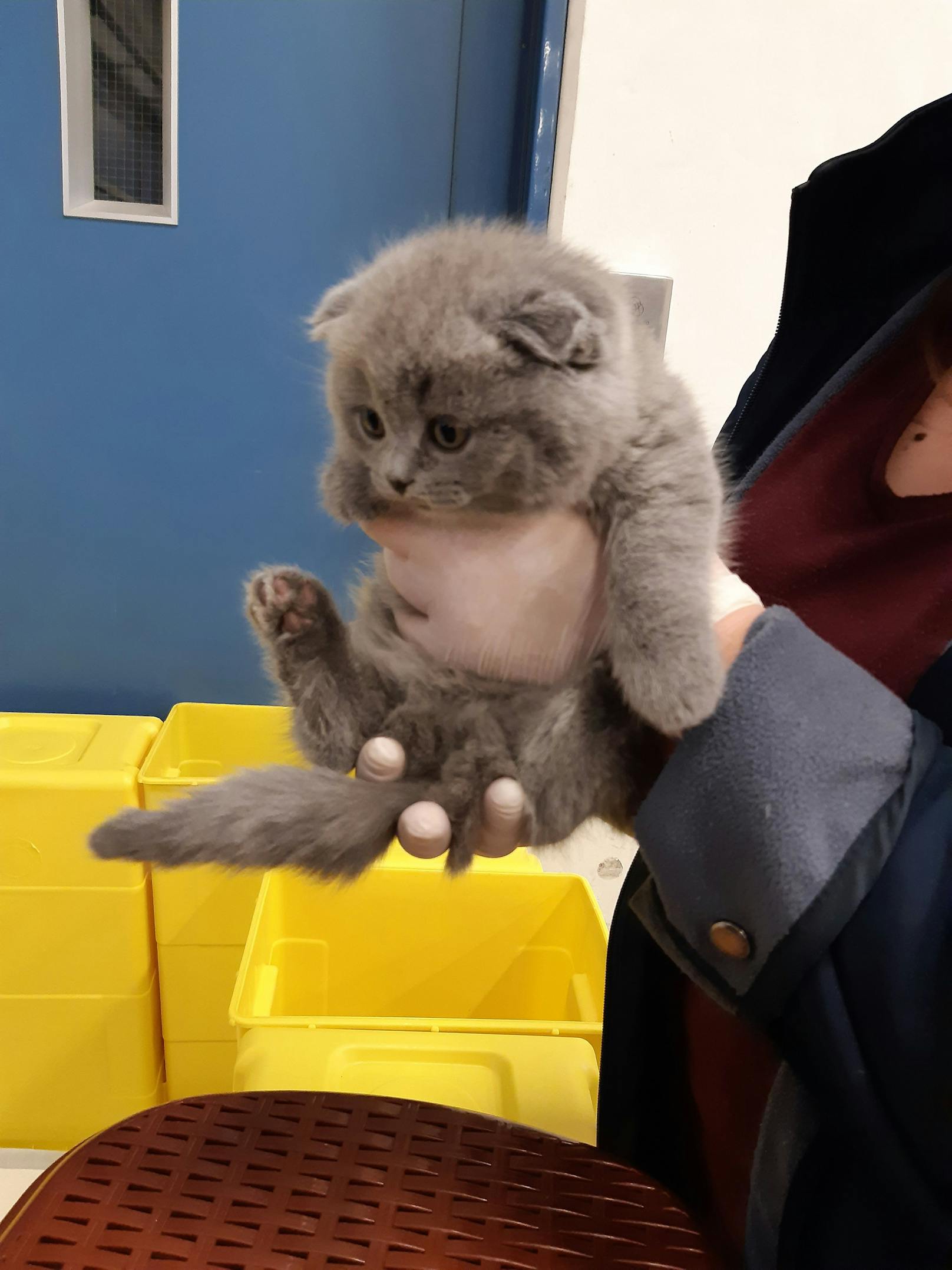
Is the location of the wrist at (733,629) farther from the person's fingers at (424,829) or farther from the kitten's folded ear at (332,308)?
the kitten's folded ear at (332,308)

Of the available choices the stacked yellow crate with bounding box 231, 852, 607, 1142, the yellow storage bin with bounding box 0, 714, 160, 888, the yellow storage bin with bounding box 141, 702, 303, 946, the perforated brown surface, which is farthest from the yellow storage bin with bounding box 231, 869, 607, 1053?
the perforated brown surface

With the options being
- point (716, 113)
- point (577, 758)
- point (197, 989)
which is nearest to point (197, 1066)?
point (197, 989)

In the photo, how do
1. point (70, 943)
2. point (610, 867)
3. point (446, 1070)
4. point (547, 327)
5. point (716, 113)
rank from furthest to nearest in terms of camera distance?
point (610, 867)
point (70, 943)
point (716, 113)
point (446, 1070)
point (547, 327)

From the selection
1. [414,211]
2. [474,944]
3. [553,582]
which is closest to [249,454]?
[414,211]

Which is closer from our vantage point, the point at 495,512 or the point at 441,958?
the point at 495,512

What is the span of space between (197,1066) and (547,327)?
173cm

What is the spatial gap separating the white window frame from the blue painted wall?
2 centimetres

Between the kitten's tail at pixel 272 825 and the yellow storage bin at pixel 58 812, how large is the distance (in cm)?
97

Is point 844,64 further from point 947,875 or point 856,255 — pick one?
point 947,875

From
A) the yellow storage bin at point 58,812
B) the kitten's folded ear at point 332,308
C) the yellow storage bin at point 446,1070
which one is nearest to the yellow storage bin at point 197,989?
the yellow storage bin at point 58,812

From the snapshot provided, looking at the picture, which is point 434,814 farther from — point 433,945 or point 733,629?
point 433,945

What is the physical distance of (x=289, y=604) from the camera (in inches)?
33.4

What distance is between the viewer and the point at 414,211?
1873 millimetres

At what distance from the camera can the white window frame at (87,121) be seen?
5.65ft
